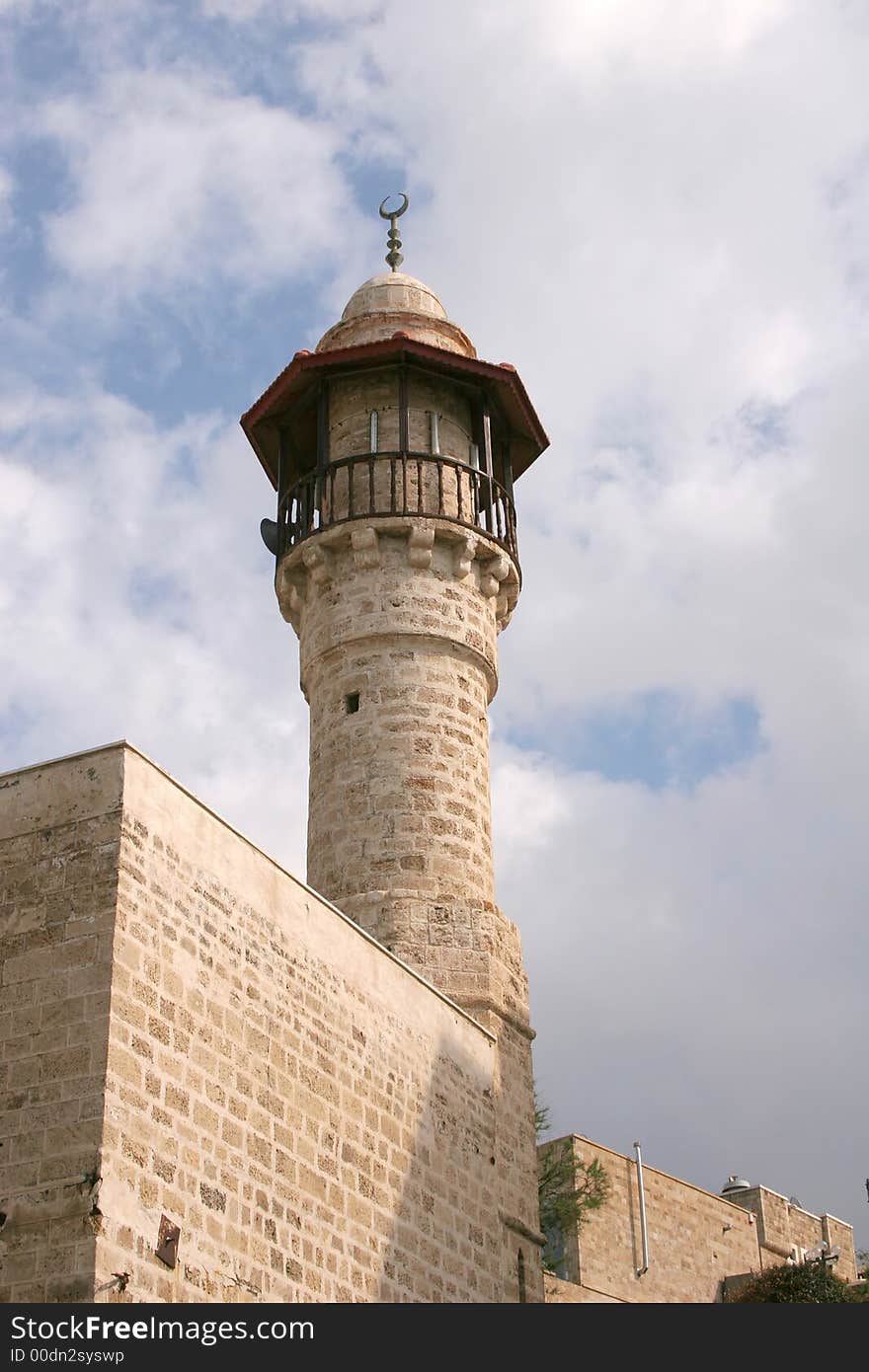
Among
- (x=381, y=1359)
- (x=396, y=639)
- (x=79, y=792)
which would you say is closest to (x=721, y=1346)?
(x=381, y=1359)

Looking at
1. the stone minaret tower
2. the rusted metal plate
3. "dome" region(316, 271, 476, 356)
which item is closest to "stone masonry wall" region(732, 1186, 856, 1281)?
the stone minaret tower

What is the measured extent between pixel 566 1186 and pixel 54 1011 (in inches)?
563

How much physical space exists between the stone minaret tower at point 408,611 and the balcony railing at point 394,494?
0.02 m

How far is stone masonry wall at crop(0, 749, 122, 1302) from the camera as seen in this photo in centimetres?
816

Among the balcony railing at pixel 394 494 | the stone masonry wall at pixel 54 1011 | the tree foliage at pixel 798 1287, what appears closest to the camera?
the stone masonry wall at pixel 54 1011

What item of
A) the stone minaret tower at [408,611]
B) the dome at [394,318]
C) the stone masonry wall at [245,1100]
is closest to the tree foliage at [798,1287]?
the stone minaret tower at [408,611]

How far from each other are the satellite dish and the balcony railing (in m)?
0.11

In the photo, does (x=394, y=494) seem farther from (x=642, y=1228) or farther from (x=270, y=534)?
(x=642, y=1228)

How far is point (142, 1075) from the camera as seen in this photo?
8.79 m

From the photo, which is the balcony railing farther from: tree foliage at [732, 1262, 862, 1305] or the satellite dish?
tree foliage at [732, 1262, 862, 1305]

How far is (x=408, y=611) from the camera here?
1539 cm

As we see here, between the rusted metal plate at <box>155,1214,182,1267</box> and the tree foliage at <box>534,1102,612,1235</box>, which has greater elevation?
the tree foliage at <box>534,1102,612,1235</box>

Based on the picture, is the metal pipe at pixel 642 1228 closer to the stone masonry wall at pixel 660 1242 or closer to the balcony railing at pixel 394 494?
the stone masonry wall at pixel 660 1242

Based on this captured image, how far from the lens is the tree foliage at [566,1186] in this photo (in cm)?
2128
